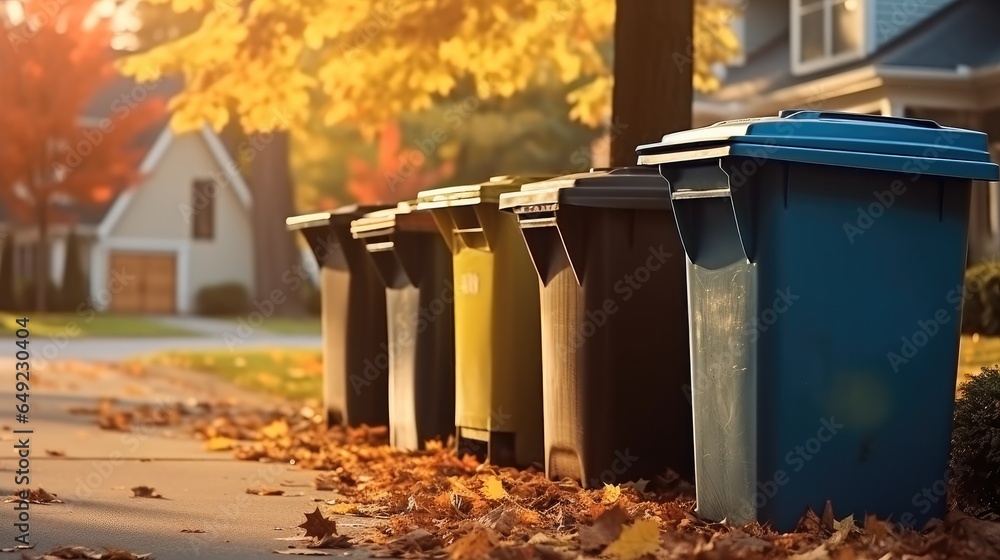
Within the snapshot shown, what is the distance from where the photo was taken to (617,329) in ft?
23.0

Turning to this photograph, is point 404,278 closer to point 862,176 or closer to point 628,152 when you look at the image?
point 628,152

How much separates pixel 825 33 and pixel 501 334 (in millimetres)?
16423

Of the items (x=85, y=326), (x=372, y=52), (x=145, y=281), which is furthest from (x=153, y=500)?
(x=145, y=281)

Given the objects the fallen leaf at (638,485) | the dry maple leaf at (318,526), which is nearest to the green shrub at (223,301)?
the fallen leaf at (638,485)

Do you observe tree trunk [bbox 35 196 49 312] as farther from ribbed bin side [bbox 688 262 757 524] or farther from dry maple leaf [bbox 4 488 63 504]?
ribbed bin side [bbox 688 262 757 524]

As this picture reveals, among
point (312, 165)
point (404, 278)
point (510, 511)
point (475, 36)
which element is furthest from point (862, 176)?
point (312, 165)

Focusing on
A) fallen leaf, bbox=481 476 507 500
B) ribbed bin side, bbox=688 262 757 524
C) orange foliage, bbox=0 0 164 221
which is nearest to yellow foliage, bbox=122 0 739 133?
fallen leaf, bbox=481 476 507 500

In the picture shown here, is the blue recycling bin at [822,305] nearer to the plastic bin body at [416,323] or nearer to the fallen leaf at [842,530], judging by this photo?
the fallen leaf at [842,530]

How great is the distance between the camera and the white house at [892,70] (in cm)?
2067

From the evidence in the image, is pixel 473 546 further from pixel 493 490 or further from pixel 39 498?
pixel 39 498

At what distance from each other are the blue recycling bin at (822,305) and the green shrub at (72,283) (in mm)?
34721

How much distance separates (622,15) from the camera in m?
9.82

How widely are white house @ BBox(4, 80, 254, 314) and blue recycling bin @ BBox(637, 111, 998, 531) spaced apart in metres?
38.3

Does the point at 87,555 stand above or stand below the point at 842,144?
below
